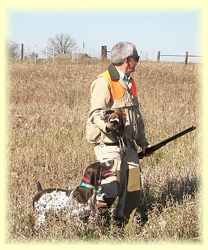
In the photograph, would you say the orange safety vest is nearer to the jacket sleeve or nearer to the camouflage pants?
the jacket sleeve

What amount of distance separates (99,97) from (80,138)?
322cm

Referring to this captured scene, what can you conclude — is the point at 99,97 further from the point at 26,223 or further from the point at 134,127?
the point at 26,223

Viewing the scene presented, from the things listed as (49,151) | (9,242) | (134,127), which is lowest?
(9,242)

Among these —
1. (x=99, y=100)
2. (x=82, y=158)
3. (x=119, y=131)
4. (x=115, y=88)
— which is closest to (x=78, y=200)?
(x=119, y=131)

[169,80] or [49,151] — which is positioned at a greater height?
[169,80]

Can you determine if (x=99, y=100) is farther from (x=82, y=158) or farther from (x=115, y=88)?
(x=82, y=158)

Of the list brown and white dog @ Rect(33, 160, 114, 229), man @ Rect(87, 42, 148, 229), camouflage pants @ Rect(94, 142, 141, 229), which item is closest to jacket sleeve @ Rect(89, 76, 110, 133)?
man @ Rect(87, 42, 148, 229)

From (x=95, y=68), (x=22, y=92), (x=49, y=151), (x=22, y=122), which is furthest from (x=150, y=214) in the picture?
(x=95, y=68)

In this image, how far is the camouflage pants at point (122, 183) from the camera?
15.6ft

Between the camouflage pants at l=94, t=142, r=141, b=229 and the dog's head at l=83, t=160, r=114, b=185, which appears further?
the camouflage pants at l=94, t=142, r=141, b=229

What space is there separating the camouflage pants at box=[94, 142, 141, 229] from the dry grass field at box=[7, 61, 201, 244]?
15cm

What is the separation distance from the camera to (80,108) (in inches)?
410

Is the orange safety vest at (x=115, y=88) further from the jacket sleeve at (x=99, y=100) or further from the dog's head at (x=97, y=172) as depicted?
the dog's head at (x=97, y=172)

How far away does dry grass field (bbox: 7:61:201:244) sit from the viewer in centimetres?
450
